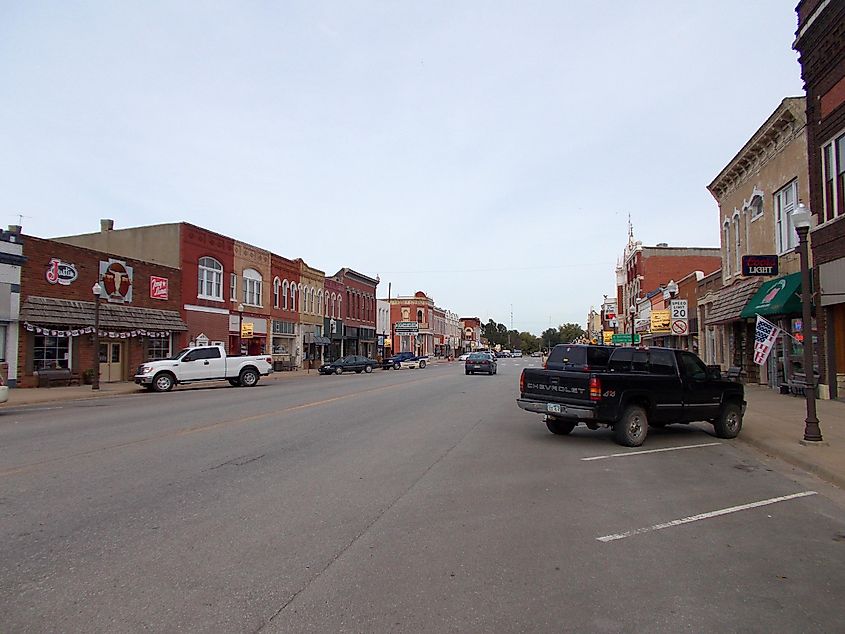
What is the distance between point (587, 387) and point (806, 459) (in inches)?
134

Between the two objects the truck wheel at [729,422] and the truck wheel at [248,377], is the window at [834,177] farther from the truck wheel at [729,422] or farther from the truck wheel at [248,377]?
the truck wheel at [248,377]

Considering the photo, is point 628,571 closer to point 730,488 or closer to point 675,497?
point 675,497

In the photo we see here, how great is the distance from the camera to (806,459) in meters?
9.80

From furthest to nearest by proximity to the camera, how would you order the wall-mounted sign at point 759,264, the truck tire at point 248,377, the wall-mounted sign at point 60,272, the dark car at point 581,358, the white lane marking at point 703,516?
the truck tire at point 248,377 → the wall-mounted sign at point 60,272 → the wall-mounted sign at point 759,264 → the dark car at point 581,358 → the white lane marking at point 703,516

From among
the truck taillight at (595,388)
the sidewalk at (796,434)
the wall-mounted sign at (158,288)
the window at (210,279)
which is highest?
the window at (210,279)

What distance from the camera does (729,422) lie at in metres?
12.9

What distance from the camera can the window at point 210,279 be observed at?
38.4m

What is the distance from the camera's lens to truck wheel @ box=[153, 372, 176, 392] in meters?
26.4

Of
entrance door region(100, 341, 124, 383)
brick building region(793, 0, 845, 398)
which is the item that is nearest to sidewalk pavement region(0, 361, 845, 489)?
brick building region(793, 0, 845, 398)

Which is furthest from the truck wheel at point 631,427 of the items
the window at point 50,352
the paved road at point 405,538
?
the window at point 50,352

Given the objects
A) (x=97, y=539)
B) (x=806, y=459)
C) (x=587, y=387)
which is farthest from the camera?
(x=587, y=387)

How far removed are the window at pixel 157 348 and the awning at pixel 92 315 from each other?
92 centimetres

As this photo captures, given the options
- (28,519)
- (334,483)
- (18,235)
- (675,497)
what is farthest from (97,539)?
(18,235)

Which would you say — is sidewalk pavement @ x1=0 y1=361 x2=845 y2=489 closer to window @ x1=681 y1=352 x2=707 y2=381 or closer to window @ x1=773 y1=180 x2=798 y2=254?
window @ x1=681 y1=352 x2=707 y2=381
